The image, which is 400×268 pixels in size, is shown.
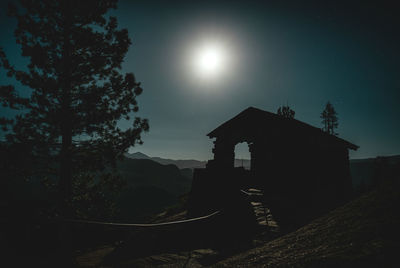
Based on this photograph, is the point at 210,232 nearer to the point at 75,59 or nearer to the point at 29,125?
the point at 29,125

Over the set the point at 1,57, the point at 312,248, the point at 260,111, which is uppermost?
the point at 1,57

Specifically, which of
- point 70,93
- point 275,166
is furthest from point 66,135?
point 275,166

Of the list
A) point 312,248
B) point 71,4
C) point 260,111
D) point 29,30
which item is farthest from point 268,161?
point 29,30

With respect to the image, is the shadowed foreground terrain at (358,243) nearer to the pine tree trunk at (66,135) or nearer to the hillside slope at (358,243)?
the hillside slope at (358,243)

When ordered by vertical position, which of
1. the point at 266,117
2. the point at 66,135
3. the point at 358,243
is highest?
the point at 266,117

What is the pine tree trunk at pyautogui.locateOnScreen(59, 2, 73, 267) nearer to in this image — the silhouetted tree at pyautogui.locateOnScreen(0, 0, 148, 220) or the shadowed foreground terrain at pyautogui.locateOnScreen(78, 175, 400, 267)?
the silhouetted tree at pyautogui.locateOnScreen(0, 0, 148, 220)

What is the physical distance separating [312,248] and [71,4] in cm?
1395

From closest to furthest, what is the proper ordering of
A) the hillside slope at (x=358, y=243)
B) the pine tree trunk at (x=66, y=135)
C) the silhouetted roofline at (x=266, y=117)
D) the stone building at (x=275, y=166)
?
the hillside slope at (x=358, y=243) < the stone building at (x=275, y=166) < the pine tree trunk at (x=66, y=135) < the silhouetted roofline at (x=266, y=117)

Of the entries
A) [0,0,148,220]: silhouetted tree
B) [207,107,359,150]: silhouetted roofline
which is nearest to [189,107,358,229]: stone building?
[207,107,359,150]: silhouetted roofline

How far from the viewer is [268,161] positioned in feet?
36.7

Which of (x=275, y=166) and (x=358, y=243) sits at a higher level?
(x=275, y=166)

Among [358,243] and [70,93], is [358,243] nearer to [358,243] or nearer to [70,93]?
[358,243]

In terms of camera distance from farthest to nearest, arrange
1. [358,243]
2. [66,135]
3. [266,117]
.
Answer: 1. [266,117]
2. [66,135]
3. [358,243]

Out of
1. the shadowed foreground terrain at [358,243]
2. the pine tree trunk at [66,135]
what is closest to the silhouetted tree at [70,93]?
the pine tree trunk at [66,135]
